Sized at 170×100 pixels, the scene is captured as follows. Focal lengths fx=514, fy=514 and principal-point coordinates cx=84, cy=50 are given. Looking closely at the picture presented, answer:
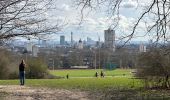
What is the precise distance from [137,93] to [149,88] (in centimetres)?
395

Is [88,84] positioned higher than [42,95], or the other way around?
[88,84]

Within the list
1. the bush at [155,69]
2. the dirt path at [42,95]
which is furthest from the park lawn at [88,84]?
the dirt path at [42,95]

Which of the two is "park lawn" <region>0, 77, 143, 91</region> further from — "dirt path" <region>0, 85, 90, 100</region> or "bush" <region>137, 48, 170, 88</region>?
"dirt path" <region>0, 85, 90, 100</region>

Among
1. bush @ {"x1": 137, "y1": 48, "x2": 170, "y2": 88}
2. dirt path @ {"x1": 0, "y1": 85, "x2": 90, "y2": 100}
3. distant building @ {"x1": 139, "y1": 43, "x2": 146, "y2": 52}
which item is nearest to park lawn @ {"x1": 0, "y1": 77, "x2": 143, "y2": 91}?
bush @ {"x1": 137, "y1": 48, "x2": 170, "y2": 88}

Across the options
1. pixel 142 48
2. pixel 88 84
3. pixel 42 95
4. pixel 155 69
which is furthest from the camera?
pixel 88 84

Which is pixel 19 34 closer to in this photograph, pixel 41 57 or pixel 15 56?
pixel 15 56

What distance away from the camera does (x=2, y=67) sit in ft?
226

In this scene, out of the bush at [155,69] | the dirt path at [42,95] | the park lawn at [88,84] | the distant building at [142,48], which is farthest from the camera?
the park lawn at [88,84]

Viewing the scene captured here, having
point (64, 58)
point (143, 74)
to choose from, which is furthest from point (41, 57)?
point (143, 74)

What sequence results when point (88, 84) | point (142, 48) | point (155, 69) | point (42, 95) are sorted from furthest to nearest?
point (88, 84)
point (142, 48)
point (155, 69)
point (42, 95)

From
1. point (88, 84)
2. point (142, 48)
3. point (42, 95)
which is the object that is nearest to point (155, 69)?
point (142, 48)

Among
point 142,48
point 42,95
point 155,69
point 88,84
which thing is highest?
point 142,48

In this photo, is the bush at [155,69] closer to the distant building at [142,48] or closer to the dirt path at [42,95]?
the distant building at [142,48]

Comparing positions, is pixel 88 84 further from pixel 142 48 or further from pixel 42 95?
pixel 42 95
